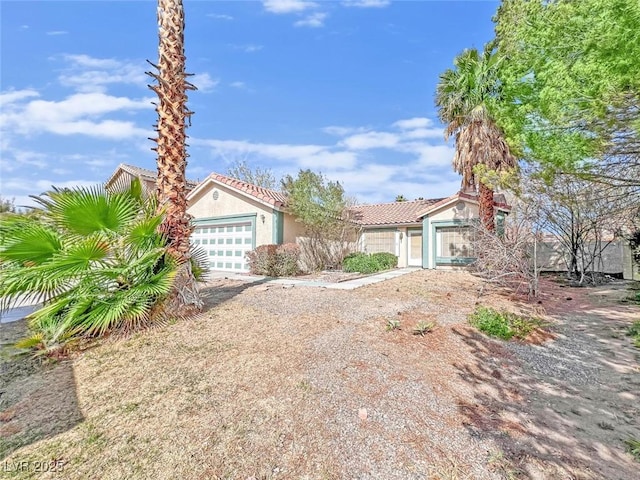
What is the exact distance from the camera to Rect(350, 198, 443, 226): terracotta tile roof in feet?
64.2

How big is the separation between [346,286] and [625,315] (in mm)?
7591

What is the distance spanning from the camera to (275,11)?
35.5ft

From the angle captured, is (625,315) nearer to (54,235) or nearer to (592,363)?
(592,363)

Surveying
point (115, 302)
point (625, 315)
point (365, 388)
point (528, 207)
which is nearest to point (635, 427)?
point (365, 388)

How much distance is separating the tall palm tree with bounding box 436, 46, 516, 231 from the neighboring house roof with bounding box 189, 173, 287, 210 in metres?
8.86

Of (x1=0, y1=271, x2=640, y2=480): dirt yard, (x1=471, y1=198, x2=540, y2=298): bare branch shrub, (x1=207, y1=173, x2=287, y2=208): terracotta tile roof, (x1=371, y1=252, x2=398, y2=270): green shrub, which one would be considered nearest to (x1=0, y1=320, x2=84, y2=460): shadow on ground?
(x1=0, y1=271, x2=640, y2=480): dirt yard

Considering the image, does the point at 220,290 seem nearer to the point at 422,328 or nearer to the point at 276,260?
the point at 276,260

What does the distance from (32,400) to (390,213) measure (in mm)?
19156

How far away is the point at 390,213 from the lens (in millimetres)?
21125

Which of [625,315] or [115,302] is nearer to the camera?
[115,302]

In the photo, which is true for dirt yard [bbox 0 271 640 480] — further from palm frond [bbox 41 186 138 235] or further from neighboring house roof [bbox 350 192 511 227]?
neighboring house roof [bbox 350 192 511 227]

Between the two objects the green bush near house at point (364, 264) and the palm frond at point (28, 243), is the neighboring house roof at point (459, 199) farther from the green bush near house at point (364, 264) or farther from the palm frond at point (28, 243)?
the palm frond at point (28, 243)

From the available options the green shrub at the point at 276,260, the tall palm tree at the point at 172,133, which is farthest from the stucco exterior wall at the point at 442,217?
the tall palm tree at the point at 172,133

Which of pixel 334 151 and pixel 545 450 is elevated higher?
pixel 334 151
